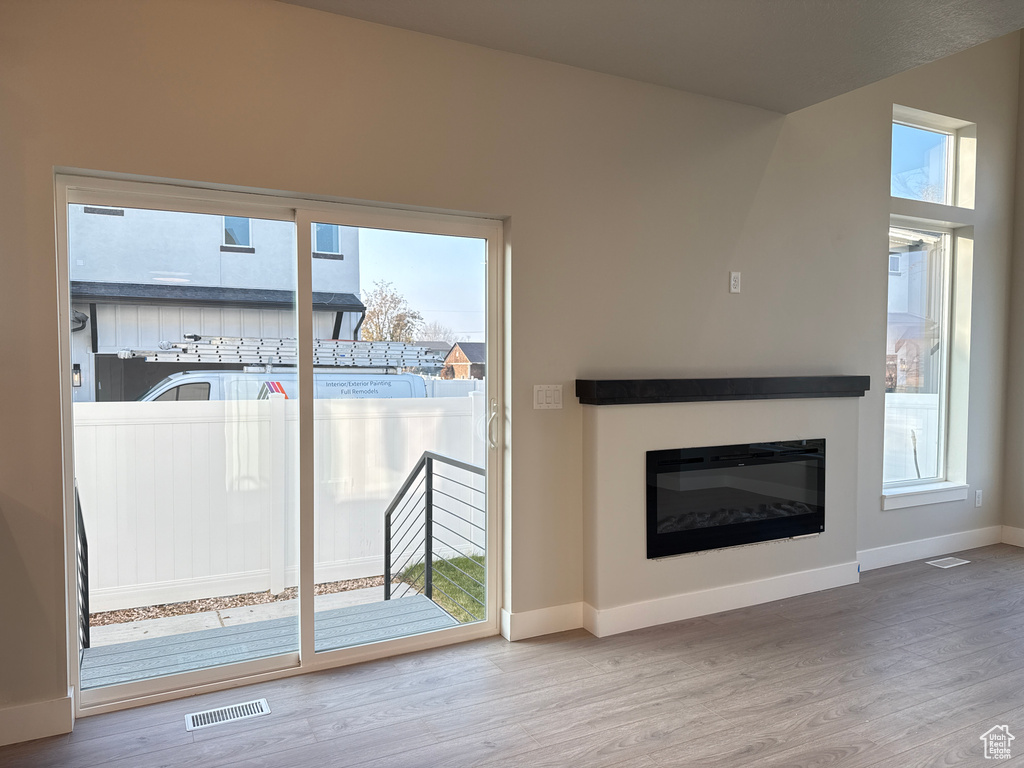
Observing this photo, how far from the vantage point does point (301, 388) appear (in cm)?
277

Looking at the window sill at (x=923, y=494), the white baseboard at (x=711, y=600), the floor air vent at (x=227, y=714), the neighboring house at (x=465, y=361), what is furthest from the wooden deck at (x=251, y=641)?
the window sill at (x=923, y=494)

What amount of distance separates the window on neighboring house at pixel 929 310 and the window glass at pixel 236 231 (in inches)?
157

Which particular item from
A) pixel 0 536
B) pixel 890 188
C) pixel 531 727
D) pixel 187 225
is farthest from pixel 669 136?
pixel 0 536

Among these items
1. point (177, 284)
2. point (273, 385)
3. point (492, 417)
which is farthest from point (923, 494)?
point (177, 284)

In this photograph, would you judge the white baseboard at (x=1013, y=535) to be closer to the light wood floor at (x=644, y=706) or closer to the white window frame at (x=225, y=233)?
the light wood floor at (x=644, y=706)

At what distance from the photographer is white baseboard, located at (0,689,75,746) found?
2.27 metres

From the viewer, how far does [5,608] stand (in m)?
2.28

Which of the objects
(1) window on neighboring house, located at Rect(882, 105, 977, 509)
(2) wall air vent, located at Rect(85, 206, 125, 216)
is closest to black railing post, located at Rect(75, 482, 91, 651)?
(2) wall air vent, located at Rect(85, 206, 125, 216)

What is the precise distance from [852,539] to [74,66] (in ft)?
14.4

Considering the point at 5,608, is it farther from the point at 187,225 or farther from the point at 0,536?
the point at 187,225

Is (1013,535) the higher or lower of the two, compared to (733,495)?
lower

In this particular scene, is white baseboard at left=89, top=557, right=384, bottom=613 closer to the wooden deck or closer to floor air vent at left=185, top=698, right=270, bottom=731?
the wooden deck

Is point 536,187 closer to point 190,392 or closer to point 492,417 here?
point 492,417

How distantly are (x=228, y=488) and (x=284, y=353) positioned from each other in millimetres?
597
